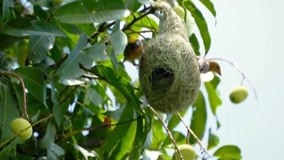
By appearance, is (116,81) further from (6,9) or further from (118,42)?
(6,9)

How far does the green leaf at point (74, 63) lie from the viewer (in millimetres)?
1405

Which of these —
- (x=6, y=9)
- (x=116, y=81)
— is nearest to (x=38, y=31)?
(x=6, y=9)

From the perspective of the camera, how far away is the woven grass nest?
1476mm

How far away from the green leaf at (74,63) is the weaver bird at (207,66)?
10.3 inches

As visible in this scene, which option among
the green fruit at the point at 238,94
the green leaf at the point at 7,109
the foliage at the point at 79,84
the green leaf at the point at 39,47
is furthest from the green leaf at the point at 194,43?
the green leaf at the point at 7,109

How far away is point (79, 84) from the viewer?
1629 millimetres

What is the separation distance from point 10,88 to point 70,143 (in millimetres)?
321

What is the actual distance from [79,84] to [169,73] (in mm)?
243

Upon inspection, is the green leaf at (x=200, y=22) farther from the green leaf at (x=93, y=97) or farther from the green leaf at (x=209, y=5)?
the green leaf at (x=93, y=97)

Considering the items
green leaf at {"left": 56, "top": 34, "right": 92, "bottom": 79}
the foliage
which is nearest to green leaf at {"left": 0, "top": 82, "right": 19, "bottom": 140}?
the foliage

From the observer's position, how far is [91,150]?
5.91 ft

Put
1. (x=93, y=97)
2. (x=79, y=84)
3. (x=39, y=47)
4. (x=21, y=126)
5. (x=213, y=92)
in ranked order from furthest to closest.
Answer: (x=213, y=92)
(x=93, y=97)
(x=79, y=84)
(x=39, y=47)
(x=21, y=126)

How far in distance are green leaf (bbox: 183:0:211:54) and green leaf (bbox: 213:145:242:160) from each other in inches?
12.7

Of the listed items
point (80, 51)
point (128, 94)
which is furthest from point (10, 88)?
point (128, 94)
